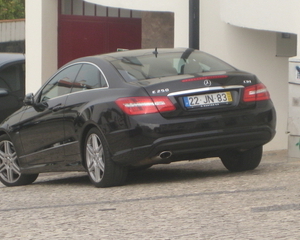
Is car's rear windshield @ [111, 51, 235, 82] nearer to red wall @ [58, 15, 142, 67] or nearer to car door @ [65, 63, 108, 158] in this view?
car door @ [65, 63, 108, 158]

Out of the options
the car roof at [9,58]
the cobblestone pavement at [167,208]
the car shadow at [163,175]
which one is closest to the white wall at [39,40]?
the car roof at [9,58]

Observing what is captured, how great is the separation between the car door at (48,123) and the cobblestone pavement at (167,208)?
1.39ft

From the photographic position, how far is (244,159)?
8.77 m

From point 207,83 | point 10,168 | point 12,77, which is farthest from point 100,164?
point 12,77

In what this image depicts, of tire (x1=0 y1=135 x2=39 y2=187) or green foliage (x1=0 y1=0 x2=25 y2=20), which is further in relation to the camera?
green foliage (x1=0 y1=0 x2=25 y2=20)

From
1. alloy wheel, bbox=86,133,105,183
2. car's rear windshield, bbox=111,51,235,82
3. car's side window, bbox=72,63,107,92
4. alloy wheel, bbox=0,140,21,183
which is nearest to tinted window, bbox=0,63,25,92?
Answer: alloy wheel, bbox=0,140,21,183

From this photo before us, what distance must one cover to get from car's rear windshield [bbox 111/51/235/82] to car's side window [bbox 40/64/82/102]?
2.18 ft

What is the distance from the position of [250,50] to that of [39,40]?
15.3ft

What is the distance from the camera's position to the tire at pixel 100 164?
786 centimetres

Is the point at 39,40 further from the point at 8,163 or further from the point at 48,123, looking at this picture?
the point at 48,123

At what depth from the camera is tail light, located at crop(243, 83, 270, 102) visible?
7.92 metres

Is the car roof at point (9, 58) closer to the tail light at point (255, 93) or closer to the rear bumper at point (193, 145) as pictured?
the rear bumper at point (193, 145)

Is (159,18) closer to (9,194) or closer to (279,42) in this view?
(279,42)

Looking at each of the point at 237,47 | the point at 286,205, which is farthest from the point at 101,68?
the point at 237,47
